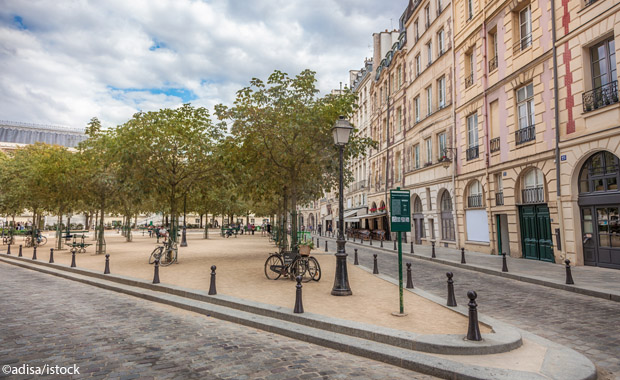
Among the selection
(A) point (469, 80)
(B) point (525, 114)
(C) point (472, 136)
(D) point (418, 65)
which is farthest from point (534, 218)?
(D) point (418, 65)

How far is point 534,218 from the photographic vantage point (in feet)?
51.7

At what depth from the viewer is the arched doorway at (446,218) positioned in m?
22.6

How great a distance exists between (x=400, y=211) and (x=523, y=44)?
46.0 ft

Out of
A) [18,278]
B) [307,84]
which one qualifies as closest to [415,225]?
[307,84]

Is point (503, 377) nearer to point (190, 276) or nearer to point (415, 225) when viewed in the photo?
point (190, 276)

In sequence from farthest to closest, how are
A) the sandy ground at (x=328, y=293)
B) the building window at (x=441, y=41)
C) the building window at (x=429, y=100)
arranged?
the building window at (x=429, y=100), the building window at (x=441, y=41), the sandy ground at (x=328, y=293)

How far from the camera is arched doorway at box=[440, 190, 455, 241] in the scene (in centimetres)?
2264

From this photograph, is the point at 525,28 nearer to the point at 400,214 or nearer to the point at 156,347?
the point at 400,214

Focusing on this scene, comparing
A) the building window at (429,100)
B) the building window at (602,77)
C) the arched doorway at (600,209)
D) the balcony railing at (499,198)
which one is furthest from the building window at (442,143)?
the building window at (602,77)

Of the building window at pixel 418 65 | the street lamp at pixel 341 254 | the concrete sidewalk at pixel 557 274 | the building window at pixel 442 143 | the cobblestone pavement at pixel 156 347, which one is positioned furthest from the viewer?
the building window at pixel 418 65

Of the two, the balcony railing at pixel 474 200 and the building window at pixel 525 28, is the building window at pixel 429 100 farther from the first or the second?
the building window at pixel 525 28

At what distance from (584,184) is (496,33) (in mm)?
9120

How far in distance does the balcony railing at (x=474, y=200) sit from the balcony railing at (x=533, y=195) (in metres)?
3.27

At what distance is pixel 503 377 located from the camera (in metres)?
4.23
